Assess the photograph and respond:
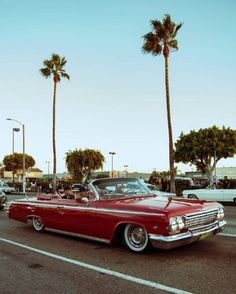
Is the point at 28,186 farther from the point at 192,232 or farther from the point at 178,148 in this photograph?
the point at 192,232

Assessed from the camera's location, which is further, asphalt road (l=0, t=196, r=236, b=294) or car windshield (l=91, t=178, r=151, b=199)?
car windshield (l=91, t=178, r=151, b=199)

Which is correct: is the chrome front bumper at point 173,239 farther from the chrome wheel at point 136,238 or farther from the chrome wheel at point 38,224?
the chrome wheel at point 38,224

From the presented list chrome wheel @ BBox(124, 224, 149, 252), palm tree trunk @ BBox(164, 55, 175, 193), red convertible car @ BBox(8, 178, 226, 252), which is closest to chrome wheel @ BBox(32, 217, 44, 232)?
red convertible car @ BBox(8, 178, 226, 252)

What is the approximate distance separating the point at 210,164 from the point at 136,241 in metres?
44.2

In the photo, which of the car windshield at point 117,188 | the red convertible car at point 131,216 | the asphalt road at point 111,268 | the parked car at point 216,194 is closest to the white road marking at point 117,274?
the asphalt road at point 111,268

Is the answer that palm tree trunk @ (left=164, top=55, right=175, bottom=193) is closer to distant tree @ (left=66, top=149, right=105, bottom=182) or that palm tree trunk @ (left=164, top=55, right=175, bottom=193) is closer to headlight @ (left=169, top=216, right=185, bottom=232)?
headlight @ (left=169, top=216, right=185, bottom=232)

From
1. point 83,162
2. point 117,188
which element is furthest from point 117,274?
point 83,162

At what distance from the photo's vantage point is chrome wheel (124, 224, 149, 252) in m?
6.67

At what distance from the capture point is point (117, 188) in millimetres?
7898

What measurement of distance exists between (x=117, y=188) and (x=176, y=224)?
197 cm

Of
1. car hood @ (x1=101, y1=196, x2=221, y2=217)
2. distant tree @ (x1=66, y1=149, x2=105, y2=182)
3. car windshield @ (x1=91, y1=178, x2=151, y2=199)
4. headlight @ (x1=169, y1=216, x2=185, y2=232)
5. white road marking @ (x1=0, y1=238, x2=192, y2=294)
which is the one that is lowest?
white road marking @ (x1=0, y1=238, x2=192, y2=294)

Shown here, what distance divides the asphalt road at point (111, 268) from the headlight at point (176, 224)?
540 mm

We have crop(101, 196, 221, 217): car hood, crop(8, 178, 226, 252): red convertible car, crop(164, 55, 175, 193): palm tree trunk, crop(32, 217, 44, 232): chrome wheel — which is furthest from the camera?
crop(164, 55, 175, 193): palm tree trunk

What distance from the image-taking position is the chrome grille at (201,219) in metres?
6.45
